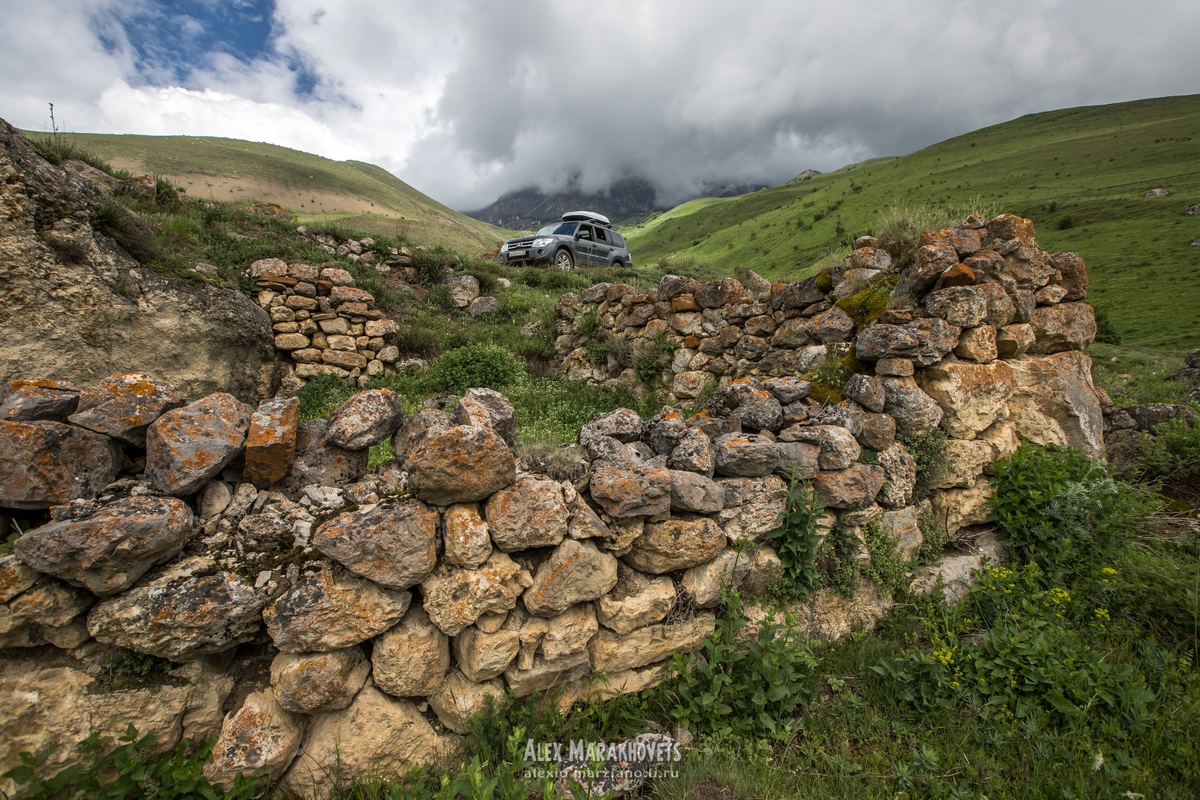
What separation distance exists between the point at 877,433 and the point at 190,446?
15.9ft

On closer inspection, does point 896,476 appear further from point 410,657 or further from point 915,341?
point 410,657

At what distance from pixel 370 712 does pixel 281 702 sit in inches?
17.9

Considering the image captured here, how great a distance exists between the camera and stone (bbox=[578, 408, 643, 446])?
3840mm

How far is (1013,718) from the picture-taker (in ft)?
9.13

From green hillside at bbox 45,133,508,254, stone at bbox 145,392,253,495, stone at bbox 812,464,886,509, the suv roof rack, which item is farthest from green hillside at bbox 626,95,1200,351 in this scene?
green hillside at bbox 45,133,508,254

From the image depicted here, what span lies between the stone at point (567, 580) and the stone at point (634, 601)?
0.13 m

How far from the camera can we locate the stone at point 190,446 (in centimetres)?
247

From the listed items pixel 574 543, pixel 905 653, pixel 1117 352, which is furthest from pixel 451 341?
pixel 1117 352

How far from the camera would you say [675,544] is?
3064 mm

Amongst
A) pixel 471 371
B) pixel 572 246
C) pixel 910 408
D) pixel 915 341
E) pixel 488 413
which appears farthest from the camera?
pixel 572 246

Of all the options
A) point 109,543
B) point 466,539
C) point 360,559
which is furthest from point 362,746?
point 109,543

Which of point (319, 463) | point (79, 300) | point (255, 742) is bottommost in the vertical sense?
point (255, 742)

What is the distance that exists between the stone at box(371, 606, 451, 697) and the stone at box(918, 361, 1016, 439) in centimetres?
461

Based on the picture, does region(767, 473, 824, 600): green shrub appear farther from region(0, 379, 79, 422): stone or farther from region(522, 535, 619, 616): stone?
region(0, 379, 79, 422): stone
